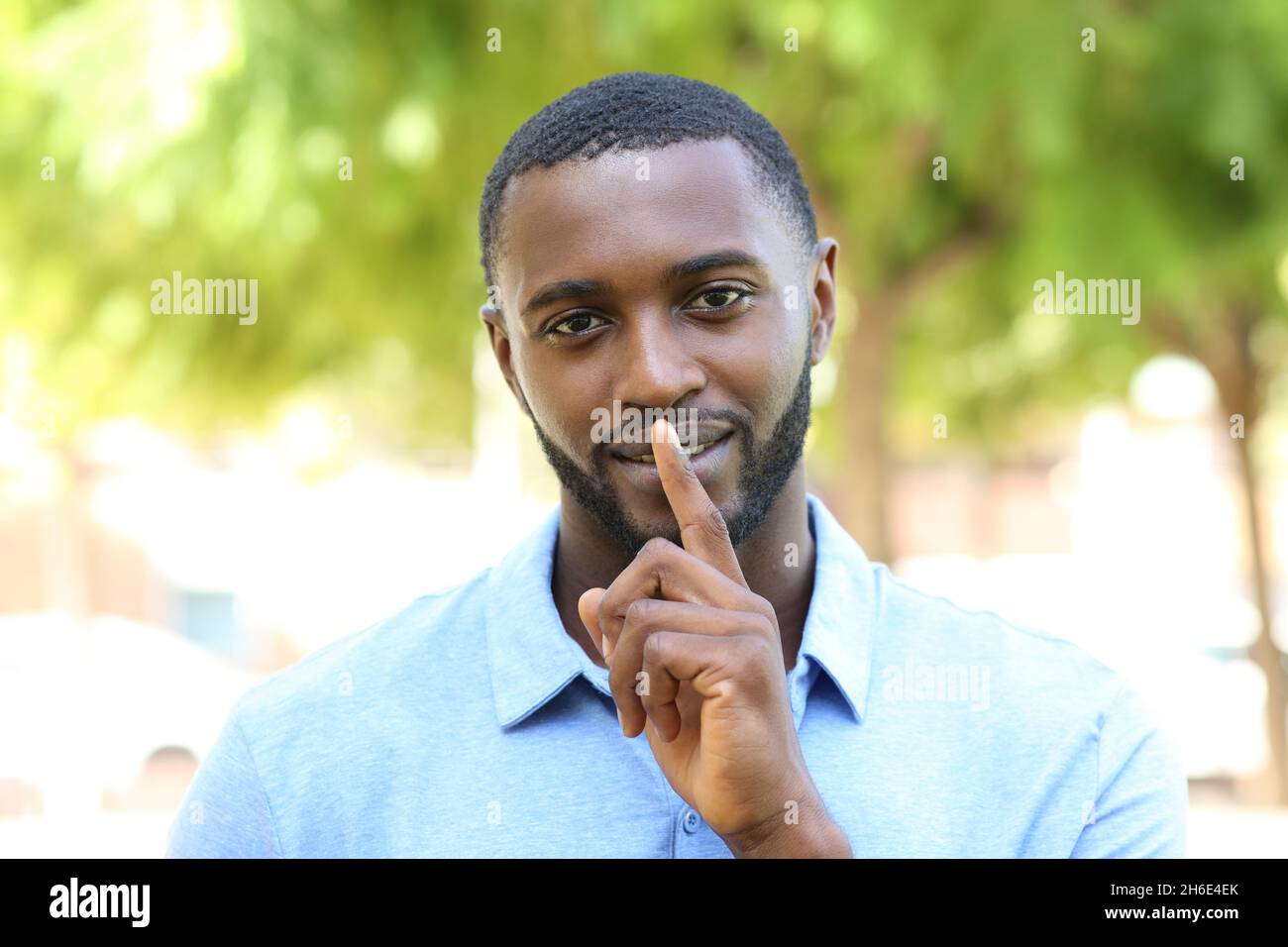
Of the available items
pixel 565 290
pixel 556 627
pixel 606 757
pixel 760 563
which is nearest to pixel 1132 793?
pixel 760 563

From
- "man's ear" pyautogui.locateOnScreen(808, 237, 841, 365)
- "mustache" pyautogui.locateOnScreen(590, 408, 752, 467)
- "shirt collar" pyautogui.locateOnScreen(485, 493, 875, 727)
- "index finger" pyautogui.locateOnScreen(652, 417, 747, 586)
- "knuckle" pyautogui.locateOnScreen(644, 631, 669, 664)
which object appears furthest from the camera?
"man's ear" pyautogui.locateOnScreen(808, 237, 841, 365)

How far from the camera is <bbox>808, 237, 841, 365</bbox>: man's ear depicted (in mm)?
2062

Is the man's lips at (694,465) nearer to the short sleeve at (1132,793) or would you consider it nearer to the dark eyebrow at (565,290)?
the dark eyebrow at (565,290)

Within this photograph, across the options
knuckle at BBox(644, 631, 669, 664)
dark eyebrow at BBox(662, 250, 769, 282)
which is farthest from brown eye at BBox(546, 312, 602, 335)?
knuckle at BBox(644, 631, 669, 664)

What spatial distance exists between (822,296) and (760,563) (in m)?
0.44

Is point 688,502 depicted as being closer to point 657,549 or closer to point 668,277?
point 657,549

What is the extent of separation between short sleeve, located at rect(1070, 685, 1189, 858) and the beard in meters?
0.57

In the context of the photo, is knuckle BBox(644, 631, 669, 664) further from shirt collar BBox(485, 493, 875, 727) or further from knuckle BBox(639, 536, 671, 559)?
shirt collar BBox(485, 493, 875, 727)

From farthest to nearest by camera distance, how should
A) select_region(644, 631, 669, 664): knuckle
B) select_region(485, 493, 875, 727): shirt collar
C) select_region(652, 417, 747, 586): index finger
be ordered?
select_region(485, 493, 875, 727): shirt collar
select_region(652, 417, 747, 586): index finger
select_region(644, 631, 669, 664): knuckle

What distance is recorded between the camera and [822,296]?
211cm

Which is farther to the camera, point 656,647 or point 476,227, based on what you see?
point 476,227

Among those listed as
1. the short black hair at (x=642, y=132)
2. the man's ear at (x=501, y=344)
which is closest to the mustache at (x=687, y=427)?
the man's ear at (x=501, y=344)
